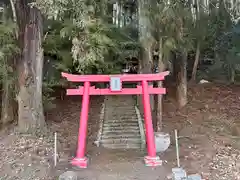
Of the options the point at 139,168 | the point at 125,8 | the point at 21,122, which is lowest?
the point at 139,168

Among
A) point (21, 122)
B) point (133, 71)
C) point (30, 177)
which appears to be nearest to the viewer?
point (30, 177)

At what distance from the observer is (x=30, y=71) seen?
25.2ft

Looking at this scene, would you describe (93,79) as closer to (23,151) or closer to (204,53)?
(23,151)

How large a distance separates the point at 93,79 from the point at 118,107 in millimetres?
3534

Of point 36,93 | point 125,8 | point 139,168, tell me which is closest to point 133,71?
point 125,8

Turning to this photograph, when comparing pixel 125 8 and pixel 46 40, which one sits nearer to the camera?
pixel 46 40

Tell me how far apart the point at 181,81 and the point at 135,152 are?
359cm

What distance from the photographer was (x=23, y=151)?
6.93 metres

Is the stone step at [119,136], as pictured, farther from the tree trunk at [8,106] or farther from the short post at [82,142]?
the tree trunk at [8,106]

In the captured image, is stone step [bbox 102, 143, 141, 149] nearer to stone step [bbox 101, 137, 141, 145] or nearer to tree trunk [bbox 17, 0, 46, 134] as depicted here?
stone step [bbox 101, 137, 141, 145]

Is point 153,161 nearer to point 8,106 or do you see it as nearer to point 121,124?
point 121,124

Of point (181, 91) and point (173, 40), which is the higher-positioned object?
point (173, 40)

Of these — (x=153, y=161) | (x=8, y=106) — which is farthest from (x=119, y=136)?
(x=8, y=106)

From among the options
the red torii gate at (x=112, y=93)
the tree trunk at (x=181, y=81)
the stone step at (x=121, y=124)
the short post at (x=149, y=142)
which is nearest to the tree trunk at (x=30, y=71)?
the red torii gate at (x=112, y=93)
